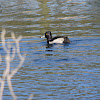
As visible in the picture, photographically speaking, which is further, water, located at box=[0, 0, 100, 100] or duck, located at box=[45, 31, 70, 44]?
duck, located at box=[45, 31, 70, 44]

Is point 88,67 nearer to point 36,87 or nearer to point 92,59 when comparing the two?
point 92,59

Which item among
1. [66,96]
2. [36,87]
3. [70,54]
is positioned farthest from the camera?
[70,54]

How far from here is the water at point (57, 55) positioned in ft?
31.4

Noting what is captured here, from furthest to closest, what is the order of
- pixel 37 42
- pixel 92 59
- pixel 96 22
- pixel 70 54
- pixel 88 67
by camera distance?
1. pixel 96 22
2. pixel 37 42
3. pixel 70 54
4. pixel 92 59
5. pixel 88 67

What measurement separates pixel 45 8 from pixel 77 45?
18251 mm

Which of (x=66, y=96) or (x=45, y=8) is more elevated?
(x=45, y=8)

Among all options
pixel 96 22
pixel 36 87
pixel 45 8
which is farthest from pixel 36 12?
pixel 36 87

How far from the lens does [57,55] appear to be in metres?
14.6

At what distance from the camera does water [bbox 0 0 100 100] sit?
377 inches

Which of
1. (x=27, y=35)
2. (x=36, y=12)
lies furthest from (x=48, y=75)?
(x=36, y=12)

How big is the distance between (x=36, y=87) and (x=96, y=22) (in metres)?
16.0

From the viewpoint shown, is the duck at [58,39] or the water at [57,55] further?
the duck at [58,39]

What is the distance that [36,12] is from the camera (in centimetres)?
3231

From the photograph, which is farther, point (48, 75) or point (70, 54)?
point (70, 54)
